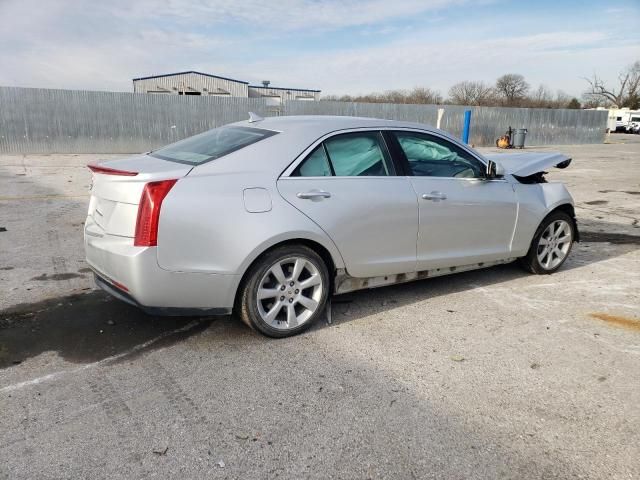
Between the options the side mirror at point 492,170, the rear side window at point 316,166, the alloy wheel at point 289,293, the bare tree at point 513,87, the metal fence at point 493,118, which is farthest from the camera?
the bare tree at point 513,87

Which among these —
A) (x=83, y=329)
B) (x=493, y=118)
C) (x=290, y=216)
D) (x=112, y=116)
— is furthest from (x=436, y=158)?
(x=493, y=118)

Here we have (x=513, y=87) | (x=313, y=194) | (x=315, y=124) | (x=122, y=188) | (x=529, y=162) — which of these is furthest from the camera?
(x=513, y=87)

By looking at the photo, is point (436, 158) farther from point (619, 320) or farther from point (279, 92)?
point (279, 92)

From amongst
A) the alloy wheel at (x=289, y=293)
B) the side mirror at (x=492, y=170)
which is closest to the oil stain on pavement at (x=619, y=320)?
the side mirror at (x=492, y=170)

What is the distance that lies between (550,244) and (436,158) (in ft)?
5.99

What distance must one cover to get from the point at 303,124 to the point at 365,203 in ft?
2.63

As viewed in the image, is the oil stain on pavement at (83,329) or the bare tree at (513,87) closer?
the oil stain on pavement at (83,329)

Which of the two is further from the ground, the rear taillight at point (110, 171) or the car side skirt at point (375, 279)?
the rear taillight at point (110, 171)

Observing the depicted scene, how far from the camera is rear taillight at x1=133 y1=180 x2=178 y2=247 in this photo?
3176 mm

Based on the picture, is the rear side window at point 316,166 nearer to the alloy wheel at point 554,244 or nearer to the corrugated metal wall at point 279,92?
the alloy wheel at point 554,244

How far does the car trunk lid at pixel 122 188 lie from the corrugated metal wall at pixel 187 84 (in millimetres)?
42041

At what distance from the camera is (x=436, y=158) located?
446 centimetres

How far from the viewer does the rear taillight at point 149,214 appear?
3.18 m

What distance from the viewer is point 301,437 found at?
103 inches
